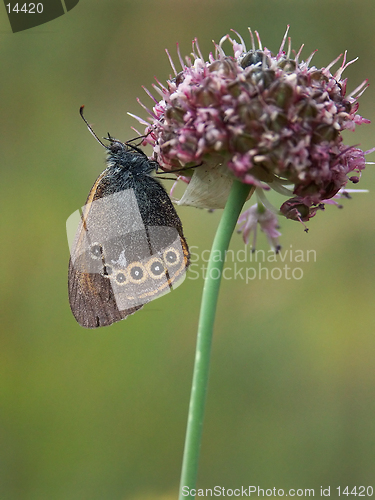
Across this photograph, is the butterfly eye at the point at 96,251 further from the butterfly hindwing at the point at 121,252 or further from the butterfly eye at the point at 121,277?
the butterfly eye at the point at 121,277

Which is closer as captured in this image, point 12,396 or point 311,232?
point 12,396

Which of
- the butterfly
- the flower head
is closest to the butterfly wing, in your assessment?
the butterfly

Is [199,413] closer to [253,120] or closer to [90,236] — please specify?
[253,120]

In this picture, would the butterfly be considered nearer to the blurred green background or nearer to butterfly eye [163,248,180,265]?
butterfly eye [163,248,180,265]

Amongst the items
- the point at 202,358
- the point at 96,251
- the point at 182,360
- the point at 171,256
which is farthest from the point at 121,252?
the point at 182,360

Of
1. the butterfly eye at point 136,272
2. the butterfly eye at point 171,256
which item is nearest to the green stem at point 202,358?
A: the butterfly eye at point 171,256

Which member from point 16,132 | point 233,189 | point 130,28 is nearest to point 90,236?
point 233,189
